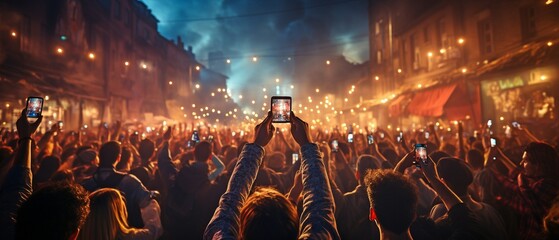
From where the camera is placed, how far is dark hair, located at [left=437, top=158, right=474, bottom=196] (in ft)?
Result: 10.4

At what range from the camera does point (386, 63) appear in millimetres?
34906

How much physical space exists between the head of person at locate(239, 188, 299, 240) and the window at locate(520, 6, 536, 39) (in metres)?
19.3

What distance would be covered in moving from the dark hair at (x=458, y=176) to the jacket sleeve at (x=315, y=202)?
185cm

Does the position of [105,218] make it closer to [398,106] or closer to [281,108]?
[281,108]

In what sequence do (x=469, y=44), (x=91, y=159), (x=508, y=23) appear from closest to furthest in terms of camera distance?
1. (x=91, y=159)
2. (x=508, y=23)
3. (x=469, y=44)

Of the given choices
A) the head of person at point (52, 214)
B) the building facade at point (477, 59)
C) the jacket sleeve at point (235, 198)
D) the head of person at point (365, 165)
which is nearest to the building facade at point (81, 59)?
the head of person at point (52, 214)

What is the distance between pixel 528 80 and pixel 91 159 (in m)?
18.5

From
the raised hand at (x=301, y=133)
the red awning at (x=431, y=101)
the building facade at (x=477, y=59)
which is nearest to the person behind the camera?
the raised hand at (x=301, y=133)

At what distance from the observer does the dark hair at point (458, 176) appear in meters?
3.18

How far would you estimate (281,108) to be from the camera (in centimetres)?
278

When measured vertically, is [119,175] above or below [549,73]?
below

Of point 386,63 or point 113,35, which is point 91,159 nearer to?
point 113,35

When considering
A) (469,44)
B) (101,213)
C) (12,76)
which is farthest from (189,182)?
(469,44)

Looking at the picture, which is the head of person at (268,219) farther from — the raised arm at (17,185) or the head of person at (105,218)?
the raised arm at (17,185)
